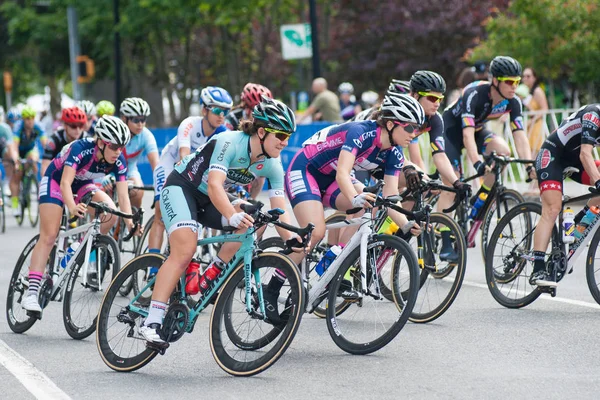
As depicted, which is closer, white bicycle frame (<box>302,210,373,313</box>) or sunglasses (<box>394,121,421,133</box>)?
white bicycle frame (<box>302,210,373,313</box>)

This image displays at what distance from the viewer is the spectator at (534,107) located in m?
18.8

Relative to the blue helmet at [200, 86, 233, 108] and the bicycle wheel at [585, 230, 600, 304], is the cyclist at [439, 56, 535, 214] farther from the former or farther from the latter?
the blue helmet at [200, 86, 233, 108]

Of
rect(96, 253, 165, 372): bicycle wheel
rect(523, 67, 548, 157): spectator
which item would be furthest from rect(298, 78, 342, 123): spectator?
rect(96, 253, 165, 372): bicycle wheel

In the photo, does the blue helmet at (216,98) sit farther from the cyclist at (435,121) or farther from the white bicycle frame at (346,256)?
the white bicycle frame at (346,256)

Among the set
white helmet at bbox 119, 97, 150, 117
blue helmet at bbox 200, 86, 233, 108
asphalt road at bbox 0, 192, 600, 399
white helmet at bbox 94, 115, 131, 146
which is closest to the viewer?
asphalt road at bbox 0, 192, 600, 399

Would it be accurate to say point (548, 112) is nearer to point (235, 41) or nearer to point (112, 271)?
point (112, 271)

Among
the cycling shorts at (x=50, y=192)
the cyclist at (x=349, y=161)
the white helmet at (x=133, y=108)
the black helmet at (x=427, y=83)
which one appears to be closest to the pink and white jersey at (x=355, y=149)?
the cyclist at (x=349, y=161)

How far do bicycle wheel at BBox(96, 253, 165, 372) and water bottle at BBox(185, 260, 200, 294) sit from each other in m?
0.20

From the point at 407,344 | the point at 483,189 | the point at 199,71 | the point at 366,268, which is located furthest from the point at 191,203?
the point at 199,71

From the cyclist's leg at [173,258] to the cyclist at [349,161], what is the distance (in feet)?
3.37

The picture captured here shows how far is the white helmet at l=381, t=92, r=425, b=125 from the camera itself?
8.31m

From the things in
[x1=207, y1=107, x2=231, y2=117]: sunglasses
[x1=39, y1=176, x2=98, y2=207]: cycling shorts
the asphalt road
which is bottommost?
the asphalt road

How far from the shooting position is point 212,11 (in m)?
34.0

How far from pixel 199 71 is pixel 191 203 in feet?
121
